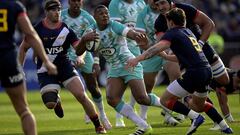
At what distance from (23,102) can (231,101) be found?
13.1 m

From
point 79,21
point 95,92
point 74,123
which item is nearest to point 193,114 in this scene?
point 95,92

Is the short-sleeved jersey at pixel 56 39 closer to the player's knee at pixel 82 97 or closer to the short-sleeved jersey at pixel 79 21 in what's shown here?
the player's knee at pixel 82 97

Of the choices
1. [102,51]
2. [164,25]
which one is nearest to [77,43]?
[102,51]

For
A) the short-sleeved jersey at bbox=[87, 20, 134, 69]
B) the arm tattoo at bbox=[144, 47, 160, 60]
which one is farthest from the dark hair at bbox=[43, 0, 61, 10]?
the arm tattoo at bbox=[144, 47, 160, 60]

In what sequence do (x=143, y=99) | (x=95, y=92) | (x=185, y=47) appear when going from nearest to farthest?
(x=185, y=47), (x=143, y=99), (x=95, y=92)

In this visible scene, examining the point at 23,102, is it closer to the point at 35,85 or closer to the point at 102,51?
the point at 102,51

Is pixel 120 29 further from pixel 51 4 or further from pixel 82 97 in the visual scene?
pixel 82 97

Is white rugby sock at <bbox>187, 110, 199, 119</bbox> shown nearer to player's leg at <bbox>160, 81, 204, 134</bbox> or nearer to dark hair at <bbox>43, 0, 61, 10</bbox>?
player's leg at <bbox>160, 81, 204, 134</bbox>

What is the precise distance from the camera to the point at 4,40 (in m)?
10.4

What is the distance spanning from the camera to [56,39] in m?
13.9

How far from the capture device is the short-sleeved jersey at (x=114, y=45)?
13984 mm

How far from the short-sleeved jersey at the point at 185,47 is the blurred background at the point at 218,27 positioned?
1728cm

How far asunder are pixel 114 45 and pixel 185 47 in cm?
222

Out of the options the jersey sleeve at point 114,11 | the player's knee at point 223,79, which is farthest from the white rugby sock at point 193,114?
the jersey sleeve at point 114,11
